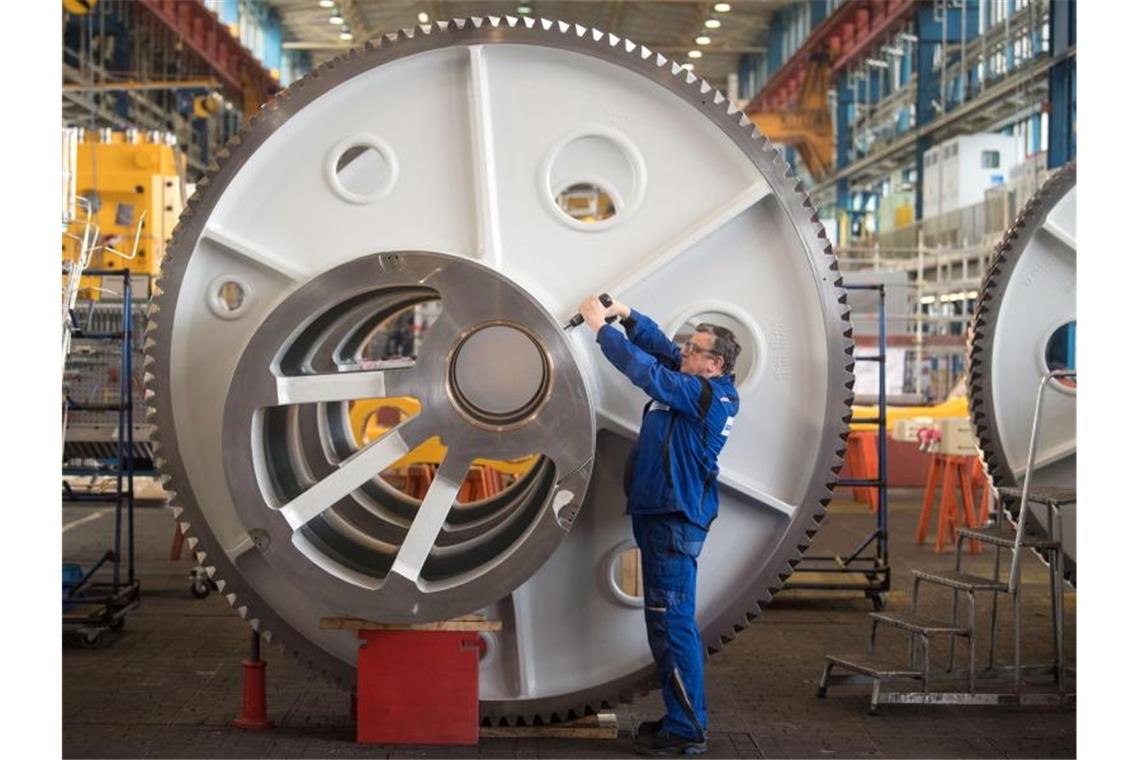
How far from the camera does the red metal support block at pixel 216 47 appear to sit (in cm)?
1806

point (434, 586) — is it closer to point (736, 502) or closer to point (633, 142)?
point (736, 502)

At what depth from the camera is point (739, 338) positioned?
4621 mm

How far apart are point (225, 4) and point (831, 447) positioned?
1950 cm

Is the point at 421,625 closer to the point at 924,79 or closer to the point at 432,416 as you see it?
the point at 432,416

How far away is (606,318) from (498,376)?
377 mm

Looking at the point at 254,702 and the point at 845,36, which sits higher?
the point at 845,36

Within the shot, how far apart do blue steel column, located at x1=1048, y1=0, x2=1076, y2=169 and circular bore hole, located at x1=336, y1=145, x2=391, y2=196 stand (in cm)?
1184

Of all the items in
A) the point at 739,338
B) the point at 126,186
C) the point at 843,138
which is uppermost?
the point at 843,138

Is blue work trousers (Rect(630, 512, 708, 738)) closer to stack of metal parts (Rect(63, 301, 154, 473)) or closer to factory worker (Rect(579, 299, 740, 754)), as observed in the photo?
factory worker (Rect(579, 299, 740, 754))

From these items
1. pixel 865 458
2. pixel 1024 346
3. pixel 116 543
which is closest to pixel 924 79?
pixel 865 458

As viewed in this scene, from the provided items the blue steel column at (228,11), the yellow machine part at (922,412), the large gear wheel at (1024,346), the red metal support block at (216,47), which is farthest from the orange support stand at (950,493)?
the blue steel column at (228,11)

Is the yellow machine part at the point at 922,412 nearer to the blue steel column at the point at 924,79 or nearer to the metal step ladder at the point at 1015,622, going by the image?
Result: the metal step ladder at the point at 1015,622

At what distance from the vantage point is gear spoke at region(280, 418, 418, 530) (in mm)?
4156

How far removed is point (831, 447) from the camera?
14.9 ft
